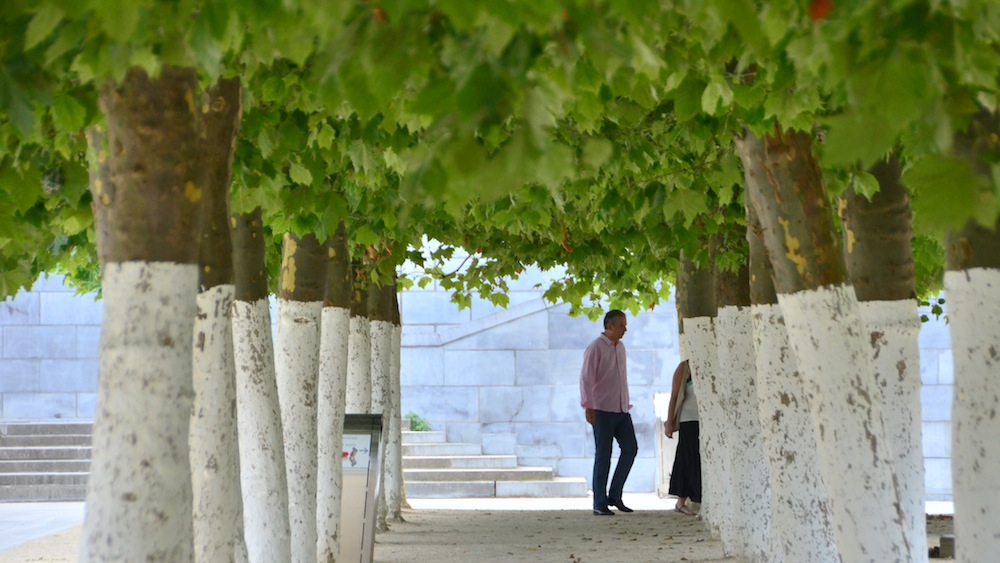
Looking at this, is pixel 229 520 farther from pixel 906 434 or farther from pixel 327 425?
pixel 327 425

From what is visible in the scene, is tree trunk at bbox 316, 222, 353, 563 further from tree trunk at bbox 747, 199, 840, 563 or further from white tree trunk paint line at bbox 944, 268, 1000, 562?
white tree trunk paint line at bbox 944, 268, 1000, 562

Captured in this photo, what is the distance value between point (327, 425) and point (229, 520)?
4.55 meters

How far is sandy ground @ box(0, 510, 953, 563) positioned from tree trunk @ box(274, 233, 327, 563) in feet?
11.1

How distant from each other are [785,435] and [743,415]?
274cm

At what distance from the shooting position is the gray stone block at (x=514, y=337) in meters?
26.2

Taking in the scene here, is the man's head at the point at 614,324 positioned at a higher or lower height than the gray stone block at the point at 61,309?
lower

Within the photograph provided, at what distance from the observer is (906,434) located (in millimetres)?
7523

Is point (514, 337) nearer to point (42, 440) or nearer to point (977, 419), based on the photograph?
point (42, 440)

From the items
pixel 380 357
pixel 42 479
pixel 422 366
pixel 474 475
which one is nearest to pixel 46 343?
pixel 42 479

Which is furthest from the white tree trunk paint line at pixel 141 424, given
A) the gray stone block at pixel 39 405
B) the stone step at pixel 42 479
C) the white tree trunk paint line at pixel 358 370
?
the gray stone block at pixel 39 405

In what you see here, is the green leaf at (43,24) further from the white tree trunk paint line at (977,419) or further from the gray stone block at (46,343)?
the gray stone block at (46,343)

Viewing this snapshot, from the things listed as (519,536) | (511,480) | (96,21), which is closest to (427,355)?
(511,480)

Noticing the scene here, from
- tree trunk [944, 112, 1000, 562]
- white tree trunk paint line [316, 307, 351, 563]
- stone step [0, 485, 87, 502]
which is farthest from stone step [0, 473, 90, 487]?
tree trunk [944, 112, 1000, 562]

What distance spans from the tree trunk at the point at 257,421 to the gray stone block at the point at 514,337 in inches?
727
